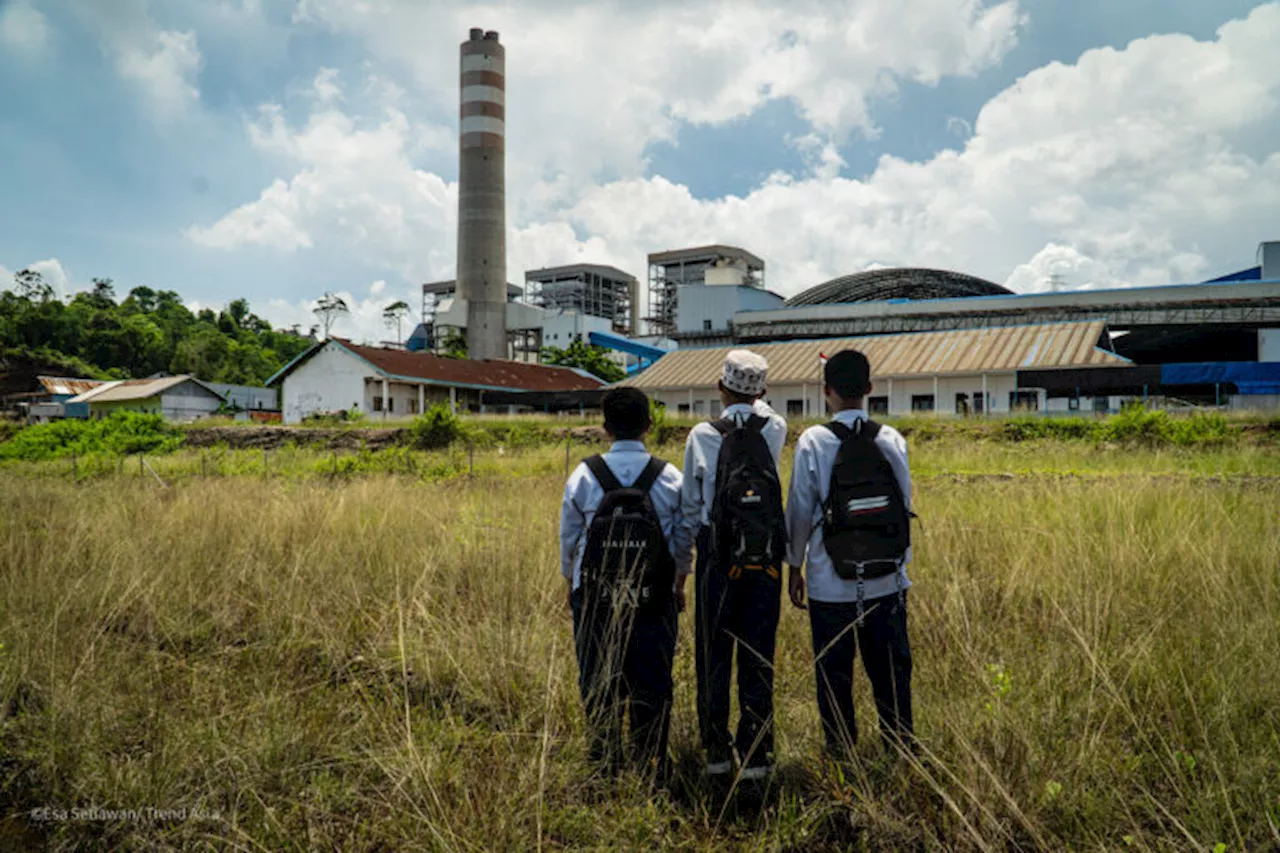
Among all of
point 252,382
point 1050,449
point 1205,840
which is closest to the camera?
point 1205,840

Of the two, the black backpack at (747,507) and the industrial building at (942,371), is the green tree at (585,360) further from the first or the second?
the black backpack at (747,507)

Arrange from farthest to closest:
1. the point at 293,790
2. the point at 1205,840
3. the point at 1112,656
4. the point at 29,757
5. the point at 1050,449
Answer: the point at 1050,449 < the point at 1112,656 < the point at 29,757 < the point at 293,790 < the point at 1205,840

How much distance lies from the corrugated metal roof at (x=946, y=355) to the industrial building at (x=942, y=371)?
36 mm

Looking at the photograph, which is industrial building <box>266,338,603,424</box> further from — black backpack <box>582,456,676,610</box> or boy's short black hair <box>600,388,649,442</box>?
black backpack <box>582,456,676,610</box>

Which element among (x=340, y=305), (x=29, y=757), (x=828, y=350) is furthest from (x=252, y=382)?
(x=29, y=757)

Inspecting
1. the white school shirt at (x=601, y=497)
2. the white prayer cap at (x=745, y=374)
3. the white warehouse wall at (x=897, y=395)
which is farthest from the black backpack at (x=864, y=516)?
the white warehouse wall at (x=897, y=395)

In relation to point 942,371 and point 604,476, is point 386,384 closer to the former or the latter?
point 942,371

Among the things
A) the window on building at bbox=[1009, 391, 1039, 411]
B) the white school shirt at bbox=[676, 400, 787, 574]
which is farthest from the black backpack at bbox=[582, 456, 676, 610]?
the window on building at bbox=[1009, 391, 1039, 411]

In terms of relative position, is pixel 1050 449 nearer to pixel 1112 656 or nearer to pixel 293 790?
pixel 1112 656

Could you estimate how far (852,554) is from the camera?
2779 millimetres

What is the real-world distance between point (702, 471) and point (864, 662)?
98 centimetres

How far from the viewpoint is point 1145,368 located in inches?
1035

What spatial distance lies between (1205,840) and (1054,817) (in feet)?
1.39

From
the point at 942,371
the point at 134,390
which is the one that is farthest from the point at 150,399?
the point at 942,371
